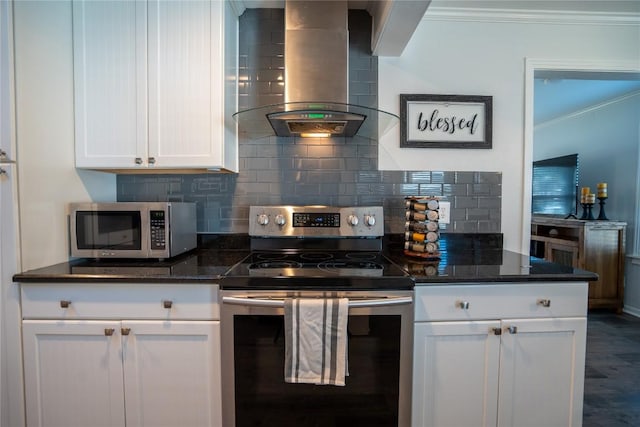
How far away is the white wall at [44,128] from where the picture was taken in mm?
1344

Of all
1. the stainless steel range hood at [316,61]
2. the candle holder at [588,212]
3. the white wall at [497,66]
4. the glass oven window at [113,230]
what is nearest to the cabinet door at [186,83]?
the stainless steel range hood at [316,61]

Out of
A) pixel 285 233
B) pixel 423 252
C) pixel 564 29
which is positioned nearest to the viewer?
pixel 423 252

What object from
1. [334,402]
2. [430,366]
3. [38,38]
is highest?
[38,38]

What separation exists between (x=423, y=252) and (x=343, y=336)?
69cm

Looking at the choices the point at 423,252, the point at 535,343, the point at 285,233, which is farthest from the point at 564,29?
the point at 285,233

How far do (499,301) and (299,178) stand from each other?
1.23 m

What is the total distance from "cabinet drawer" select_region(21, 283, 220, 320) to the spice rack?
3.42 ft

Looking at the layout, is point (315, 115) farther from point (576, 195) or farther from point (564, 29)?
point (576, 195)

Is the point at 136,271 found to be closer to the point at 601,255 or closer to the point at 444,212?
the point at 444,212

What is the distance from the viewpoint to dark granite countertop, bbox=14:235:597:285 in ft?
4.25

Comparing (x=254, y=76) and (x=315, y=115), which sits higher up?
(x=254, y=76)

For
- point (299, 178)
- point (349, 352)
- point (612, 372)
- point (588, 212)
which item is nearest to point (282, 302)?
point (349, 352)

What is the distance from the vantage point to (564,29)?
6.47 feet

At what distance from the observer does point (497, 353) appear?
1349 millimetres
